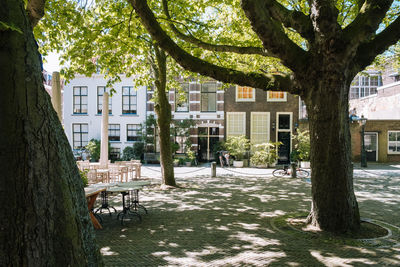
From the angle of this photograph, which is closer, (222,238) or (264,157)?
(222,238)

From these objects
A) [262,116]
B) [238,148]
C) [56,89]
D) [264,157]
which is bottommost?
[264,157]

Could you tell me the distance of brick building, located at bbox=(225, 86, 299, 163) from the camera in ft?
73.4

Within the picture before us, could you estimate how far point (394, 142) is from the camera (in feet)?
72.6

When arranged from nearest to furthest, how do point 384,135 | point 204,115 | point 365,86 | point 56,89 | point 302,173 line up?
point 56,89 → point 302,173 → point 384,135 → point 204,115 → point 365,86

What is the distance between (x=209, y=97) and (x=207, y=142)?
3.54 m

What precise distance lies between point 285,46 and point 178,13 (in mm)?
5215

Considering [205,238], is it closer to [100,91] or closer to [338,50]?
[338,50]

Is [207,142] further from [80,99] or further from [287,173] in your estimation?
[80,99]

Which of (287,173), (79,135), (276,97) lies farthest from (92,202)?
(79,135)

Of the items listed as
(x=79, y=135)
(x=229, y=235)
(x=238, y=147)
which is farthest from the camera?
(x=79, y=135)

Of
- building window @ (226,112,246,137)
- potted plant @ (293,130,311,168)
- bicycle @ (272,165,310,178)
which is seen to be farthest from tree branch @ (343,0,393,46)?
building window @ (226,112,246,137)

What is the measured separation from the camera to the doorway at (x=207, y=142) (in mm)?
23297

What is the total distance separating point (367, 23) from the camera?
557 cm

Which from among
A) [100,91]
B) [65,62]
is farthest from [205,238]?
[100,91]
